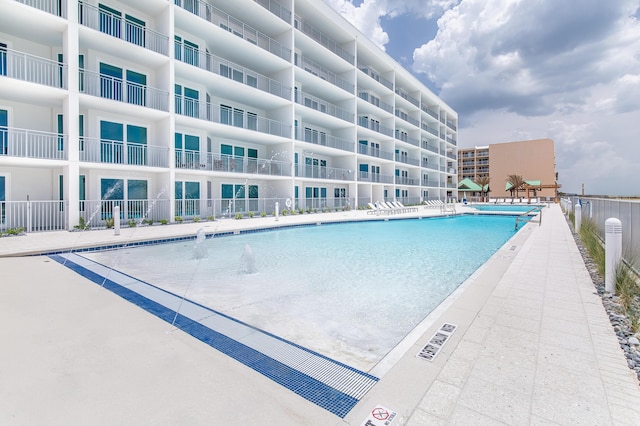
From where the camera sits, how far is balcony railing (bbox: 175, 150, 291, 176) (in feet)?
50.6

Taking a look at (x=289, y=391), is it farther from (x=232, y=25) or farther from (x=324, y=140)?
(x=324, y=140)

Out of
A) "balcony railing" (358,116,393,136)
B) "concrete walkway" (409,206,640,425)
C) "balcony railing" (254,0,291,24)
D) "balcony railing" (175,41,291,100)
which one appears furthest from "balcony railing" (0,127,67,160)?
"balcony railing" (358,116,393,136)

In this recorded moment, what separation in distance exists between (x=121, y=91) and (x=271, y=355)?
15.2m

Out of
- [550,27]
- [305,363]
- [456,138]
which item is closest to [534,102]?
[456,138]

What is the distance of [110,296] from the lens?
4180 millimetres

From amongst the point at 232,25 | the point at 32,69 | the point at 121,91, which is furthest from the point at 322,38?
the point at 32,69

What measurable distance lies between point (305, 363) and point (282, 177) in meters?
17.1

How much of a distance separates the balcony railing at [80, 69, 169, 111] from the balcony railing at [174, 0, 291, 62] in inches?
177

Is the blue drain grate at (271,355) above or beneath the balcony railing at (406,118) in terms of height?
beneath

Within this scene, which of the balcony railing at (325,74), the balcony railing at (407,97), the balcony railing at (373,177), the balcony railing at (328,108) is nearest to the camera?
the balcony railing at (325,74)

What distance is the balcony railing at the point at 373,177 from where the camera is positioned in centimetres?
2705

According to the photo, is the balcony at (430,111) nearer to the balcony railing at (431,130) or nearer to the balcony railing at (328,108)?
the balcony railing at (431,130)

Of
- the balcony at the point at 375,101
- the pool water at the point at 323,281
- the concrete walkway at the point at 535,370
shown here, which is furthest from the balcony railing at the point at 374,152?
the concrete walkway at the point at 535,370

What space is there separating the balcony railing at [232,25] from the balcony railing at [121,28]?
7.05 feet
